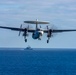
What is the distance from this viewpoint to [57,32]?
12962 cm

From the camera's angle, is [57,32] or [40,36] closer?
[40,36]

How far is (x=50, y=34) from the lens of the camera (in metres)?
125

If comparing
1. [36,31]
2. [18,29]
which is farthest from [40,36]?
[18,29]

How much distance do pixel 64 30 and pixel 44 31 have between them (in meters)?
7.45

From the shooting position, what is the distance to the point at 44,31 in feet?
414

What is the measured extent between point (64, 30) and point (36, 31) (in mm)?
12196

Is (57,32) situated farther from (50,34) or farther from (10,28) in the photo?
(10,28)

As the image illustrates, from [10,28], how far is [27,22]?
22.2ft

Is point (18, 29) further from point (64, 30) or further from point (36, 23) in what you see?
point (64, 30)

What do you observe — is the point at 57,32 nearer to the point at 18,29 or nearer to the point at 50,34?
the point at 50,34

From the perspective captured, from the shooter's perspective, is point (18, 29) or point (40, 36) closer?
point (40, 36)

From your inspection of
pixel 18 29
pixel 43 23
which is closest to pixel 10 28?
pixel 18 29

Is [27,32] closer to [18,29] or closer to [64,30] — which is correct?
[18,29]

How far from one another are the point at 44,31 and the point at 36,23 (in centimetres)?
381
